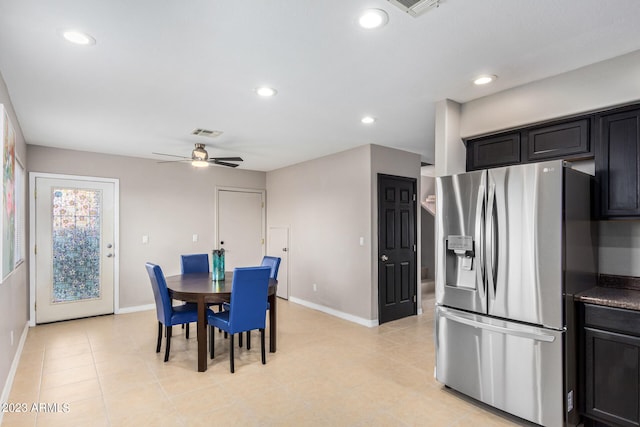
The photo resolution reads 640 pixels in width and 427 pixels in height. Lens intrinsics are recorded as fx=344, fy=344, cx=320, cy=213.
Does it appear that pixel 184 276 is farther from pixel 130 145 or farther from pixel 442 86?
pixel 442 86

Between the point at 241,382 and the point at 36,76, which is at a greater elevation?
the point at 36,76

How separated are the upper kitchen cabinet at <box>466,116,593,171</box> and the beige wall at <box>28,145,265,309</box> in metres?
4.58

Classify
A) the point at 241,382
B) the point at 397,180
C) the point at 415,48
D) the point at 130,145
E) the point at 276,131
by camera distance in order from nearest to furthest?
1. the point at 415,48
2. the point at 241,382
3. the point at 276,131
4. the point at 130,145
5. the point at 397,180

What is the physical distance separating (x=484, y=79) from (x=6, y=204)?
3.85m

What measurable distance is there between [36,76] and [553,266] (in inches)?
154

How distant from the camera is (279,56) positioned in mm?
2281

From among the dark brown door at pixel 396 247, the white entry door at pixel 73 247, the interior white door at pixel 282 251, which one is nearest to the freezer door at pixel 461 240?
the dark brown door at pixel 396 247

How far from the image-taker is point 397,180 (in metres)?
5.08

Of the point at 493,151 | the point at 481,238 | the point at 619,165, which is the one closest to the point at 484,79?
the point at 493,151

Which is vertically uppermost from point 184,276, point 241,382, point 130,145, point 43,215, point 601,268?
point 130,145

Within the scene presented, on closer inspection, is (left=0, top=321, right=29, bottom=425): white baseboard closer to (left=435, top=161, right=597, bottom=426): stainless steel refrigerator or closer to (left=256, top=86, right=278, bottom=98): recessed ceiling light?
(left=256, top=86, right=278, bottom=98): recessed ceiling light

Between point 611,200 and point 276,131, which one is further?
point 276,131

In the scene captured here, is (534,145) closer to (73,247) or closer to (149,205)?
(149,205)

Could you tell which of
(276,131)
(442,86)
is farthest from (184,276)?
(442,86)
